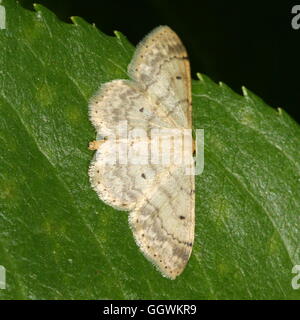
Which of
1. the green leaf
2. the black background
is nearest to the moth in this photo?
the green leaf

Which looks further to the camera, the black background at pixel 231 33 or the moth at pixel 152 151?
the black background at pixel 231 33

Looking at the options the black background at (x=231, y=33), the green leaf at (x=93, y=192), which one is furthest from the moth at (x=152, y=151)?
the black background at (x=231, y=33)

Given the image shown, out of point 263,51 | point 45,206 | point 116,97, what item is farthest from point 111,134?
point 263,51

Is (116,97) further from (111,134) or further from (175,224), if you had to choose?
(175,224)

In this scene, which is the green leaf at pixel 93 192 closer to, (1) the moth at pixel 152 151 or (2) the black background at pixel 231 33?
(1) the moth at pixel 152 151

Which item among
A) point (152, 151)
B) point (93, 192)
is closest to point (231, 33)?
point (152, 151)

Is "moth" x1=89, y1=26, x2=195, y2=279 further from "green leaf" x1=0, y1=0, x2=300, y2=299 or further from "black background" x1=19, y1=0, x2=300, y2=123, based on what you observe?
"black background" x1=19, y1=0, x2=300, y2=123
